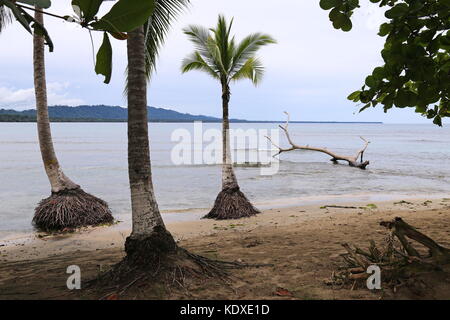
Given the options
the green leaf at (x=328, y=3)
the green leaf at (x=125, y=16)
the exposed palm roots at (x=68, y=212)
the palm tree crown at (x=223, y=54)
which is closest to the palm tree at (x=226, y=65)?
the palm tree crown at (x=223, y=54)

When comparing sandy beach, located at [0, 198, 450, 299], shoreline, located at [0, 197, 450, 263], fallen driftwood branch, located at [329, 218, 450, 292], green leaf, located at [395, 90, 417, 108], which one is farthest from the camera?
shoreline, located at [0, 197, 450, 263]

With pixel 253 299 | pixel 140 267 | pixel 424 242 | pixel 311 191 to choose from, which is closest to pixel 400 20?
pixel 424 242

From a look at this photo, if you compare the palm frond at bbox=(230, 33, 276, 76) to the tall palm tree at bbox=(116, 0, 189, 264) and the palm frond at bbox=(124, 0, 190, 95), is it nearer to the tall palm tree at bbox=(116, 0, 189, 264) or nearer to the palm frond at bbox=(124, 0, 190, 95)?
the palm frond at bbox=(124, 0, 190, 95)

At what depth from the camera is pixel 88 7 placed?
1355 mm

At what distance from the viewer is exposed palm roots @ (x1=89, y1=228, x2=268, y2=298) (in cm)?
405

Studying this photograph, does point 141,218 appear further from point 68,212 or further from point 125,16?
point 68,212

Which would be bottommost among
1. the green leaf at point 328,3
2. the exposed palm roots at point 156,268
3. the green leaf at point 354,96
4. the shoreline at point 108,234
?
the shoreline at point 108,234

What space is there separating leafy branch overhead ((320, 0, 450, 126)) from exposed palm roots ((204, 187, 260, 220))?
26.4ft

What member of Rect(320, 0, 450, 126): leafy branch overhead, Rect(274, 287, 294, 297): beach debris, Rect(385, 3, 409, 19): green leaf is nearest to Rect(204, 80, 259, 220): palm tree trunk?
Rect(274, 287, 294, 297): beach debris

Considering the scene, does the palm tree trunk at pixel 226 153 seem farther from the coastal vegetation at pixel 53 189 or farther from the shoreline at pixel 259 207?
the coastal vegetation at pixel 53 189

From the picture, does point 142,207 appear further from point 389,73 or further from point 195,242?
point 195,242

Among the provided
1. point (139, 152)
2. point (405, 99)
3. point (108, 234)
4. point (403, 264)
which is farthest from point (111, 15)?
point (108, 234)

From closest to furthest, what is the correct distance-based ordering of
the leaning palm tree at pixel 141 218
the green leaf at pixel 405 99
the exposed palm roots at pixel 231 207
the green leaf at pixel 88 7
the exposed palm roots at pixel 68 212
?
the green leaf at pixel 88 7
the green leaf at pixel 405 99
the leaning palm tree at pixel 141 218
the exposed palm roots at pixel 68 212
the exposed palm roots at pixel 231 207

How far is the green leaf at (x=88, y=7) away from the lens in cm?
134
